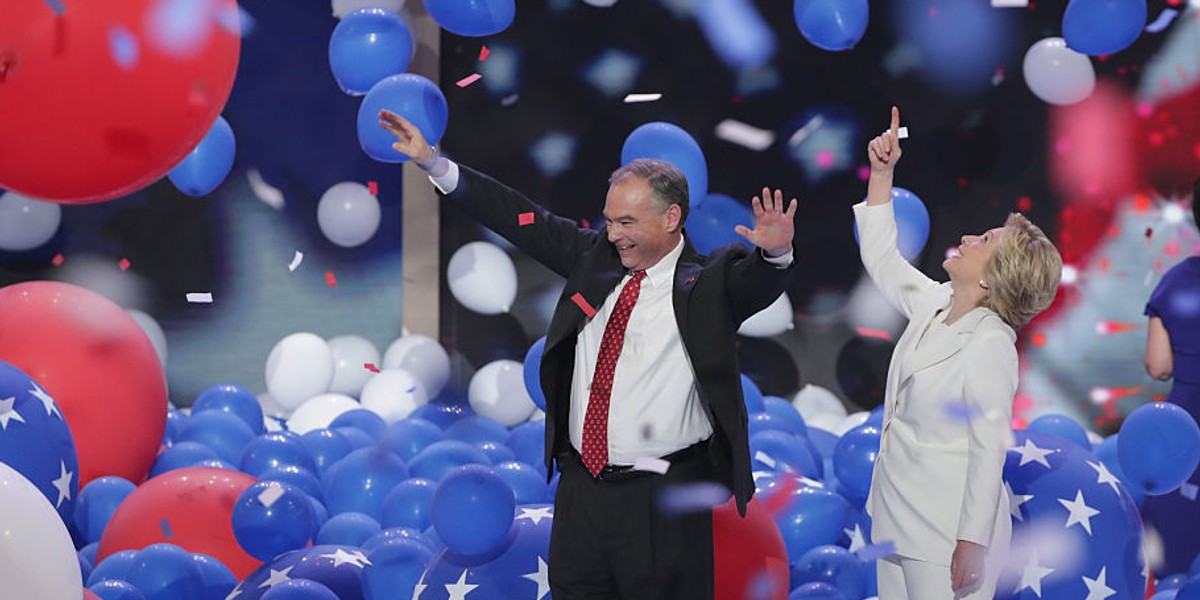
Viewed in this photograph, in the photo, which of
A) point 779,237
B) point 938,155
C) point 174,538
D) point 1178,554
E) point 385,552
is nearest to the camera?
point 779,237

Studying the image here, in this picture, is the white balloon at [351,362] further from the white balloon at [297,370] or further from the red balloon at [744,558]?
the red balloon at [744,558]

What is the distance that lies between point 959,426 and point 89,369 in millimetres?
2838

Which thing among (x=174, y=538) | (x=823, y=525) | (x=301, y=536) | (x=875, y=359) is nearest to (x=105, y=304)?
(x=174, y=538)

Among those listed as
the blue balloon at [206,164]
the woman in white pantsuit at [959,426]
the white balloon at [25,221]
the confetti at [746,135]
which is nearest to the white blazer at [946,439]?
the woman in white pantsuit at [959,426]

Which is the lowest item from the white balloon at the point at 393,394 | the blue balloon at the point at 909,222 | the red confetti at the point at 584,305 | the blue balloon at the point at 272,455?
the white balloon at the point at 393,394

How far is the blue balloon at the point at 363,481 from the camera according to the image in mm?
4191

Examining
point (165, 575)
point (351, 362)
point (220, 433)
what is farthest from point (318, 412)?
point (165, 575)

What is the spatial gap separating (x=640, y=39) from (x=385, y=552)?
11.8 feet

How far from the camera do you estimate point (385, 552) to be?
323 cm

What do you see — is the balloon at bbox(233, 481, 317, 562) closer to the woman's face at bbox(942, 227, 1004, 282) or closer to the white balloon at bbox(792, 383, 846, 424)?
the woman's face at bbox(942, 227, 1004, 282)

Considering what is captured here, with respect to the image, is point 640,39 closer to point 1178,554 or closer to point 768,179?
point 768,179

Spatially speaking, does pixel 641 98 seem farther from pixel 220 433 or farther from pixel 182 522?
pixel 182 522

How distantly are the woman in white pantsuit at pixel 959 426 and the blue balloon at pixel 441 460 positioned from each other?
1.76 metres

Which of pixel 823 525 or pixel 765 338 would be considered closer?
pixel 823 525
